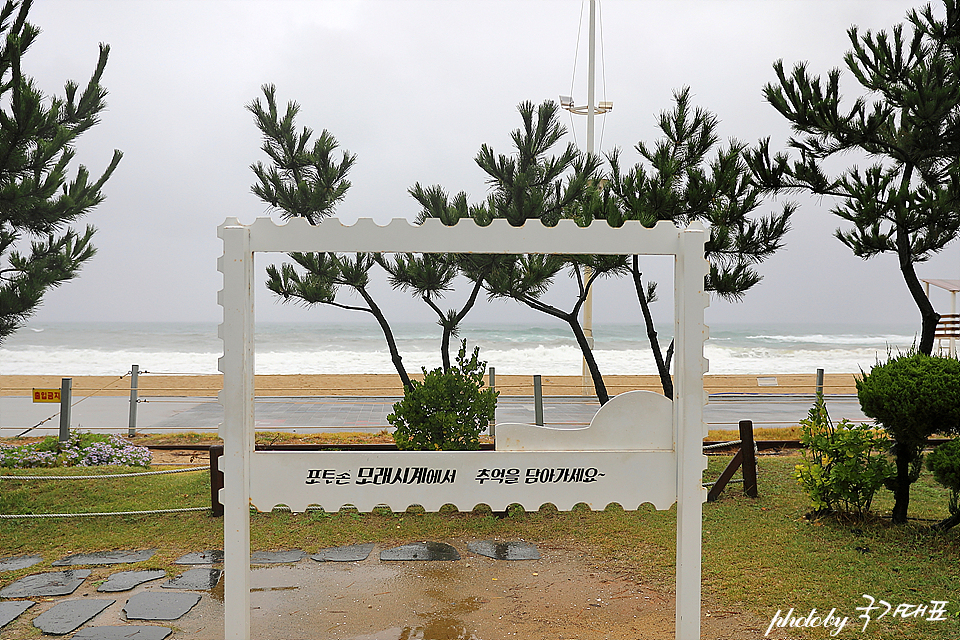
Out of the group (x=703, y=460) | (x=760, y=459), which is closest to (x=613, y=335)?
(x=760, y=459)

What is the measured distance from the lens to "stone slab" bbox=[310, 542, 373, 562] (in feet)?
13.8

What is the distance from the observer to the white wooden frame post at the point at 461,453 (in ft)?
9.02

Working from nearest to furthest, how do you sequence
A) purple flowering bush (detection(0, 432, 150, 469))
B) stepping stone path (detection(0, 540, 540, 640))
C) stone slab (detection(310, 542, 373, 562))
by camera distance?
stepping stone path (detection(0, 540, 540, 640)), stone slab (detection(310, 542, 373, 562)), purple flowering bush (detection(0, 432, 150, 469))

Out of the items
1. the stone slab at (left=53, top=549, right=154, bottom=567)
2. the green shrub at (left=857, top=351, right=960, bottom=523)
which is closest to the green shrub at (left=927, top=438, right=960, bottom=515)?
the green shrub at (left=857, top=351, right=960, bottom=523)

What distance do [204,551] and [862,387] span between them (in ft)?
13.8

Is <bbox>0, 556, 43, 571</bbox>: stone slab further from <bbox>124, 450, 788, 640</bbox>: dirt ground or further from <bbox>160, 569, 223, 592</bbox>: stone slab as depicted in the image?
<bbox>124, 450, 788, 640</bbox>: dirt ground

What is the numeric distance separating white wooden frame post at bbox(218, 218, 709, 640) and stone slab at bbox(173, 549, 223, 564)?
1497 mm

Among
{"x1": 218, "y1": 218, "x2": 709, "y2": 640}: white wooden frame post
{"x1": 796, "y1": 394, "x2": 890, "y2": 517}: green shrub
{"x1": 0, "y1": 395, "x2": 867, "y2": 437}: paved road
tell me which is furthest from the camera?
{"x1": 0, "y1": 395, "x2": 867, "y2": 437}: paved road

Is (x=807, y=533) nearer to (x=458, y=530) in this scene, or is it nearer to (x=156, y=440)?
(x=458, y=530)

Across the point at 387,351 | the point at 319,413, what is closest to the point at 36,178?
Result: the point at 319,413

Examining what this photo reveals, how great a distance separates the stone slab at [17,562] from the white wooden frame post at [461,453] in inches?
79.7

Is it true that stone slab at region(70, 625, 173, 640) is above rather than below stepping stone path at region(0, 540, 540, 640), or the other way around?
above

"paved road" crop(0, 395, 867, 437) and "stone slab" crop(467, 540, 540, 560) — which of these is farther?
"paved road" crop(0, 395, 867, 437)

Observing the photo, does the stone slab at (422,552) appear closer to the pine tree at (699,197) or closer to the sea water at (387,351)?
the pine tree at (699,197)
